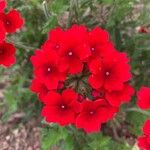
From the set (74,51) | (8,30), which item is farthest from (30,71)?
(74,51)

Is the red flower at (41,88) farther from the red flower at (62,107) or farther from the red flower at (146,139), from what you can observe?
the red flower at (146,139)

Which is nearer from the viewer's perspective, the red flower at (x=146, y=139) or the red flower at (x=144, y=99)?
the red flower at (x=146, y=139)

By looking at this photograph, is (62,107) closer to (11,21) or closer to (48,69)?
(48,69)

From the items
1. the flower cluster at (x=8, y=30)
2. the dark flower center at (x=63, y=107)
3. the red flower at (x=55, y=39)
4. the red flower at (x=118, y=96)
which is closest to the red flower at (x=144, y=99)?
the red flower at (x=118, y=96)

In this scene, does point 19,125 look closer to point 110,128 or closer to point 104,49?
point 110,128

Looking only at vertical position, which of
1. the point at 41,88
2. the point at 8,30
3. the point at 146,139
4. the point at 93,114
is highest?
the point at 8,30

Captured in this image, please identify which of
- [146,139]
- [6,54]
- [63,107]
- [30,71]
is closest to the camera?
[146,139]

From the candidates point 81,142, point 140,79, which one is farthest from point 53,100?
point 140,79

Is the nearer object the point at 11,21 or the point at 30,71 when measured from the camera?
the point at 11,21
